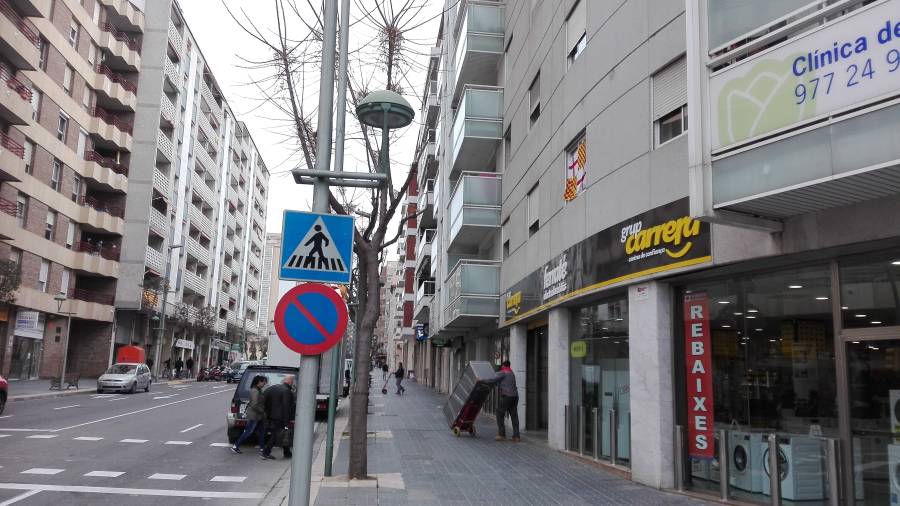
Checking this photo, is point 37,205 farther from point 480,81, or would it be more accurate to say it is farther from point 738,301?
point 738,301

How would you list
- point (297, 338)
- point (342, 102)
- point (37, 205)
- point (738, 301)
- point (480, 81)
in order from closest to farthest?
point (297, 338) → point (342, 102) → point (738, 301) → point (480, 81) → point (37, 205)

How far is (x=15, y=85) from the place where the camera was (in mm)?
32938

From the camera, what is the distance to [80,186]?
42.3 meters

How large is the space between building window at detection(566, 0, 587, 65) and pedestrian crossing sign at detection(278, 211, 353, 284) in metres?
9.98

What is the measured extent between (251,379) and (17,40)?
25694 mm

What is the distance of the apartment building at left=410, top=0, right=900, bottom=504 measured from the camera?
6465mm

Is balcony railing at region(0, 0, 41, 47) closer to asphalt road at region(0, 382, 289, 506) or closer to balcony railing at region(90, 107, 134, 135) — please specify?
balcony railing at region(90, 107, 134, 135)

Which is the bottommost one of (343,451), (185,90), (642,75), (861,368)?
(343,451)

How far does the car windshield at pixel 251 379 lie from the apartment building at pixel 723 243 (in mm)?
6392

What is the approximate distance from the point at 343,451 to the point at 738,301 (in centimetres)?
816

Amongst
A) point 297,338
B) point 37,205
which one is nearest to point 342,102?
point 297,338

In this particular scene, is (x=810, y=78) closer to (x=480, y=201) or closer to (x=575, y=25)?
(x=575, y=25)

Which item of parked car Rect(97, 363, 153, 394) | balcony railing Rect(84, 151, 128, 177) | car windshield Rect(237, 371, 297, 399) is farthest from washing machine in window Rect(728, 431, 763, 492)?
balcony railing Rect(84, 151, 128, 177)

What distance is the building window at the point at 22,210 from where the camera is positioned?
116 feet
